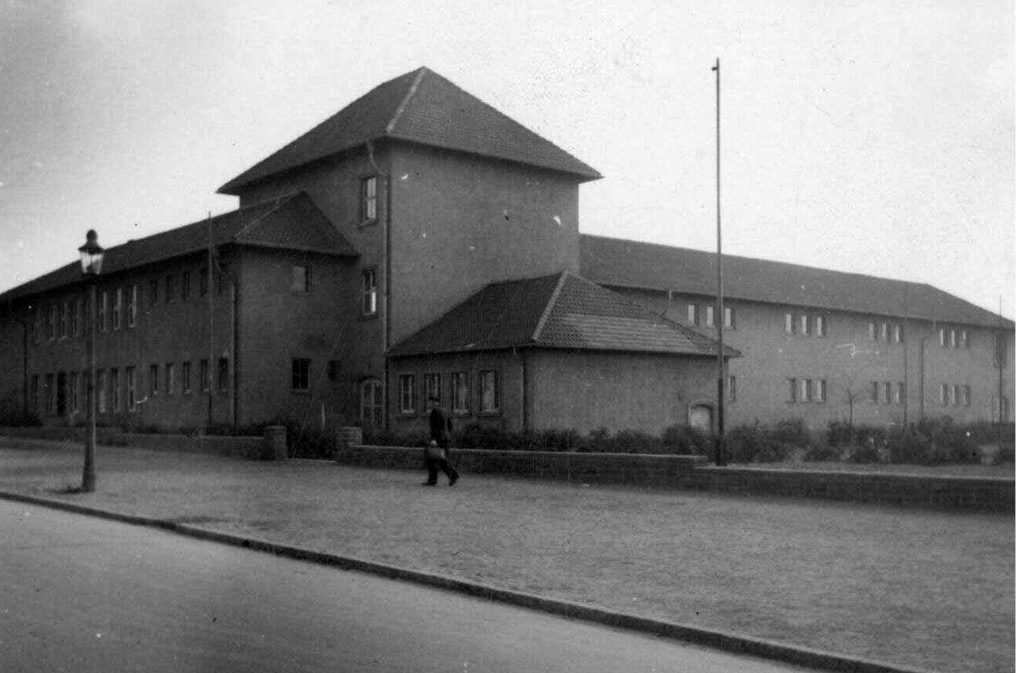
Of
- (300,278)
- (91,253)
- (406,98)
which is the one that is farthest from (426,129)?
(91,253)

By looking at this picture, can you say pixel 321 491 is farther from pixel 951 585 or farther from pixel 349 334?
pixel 349 334

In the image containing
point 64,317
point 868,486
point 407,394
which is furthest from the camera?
point 64,317

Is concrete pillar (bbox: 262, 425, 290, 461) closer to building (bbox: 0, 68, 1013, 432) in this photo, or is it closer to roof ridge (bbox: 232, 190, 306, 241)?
building (bbox: 0, 68, 1013, 432)

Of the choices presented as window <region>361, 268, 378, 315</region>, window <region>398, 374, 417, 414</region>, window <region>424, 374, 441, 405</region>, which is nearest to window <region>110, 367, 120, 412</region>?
window <region>361, 268, 378, 315</region>

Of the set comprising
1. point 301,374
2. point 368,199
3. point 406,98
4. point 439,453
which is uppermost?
point 406,98

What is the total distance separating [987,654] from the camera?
7.82 meters

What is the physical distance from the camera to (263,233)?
133 feet

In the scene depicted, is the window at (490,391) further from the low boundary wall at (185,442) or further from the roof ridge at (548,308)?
the low boundary wall at (185,442)

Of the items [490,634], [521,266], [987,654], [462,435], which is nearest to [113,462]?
[462,435]

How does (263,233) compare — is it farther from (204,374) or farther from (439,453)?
(439,453)

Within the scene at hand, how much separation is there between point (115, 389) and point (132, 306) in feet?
12.1

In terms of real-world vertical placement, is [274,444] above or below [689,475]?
above

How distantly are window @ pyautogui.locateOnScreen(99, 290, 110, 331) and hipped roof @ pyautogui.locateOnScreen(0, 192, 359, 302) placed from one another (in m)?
1.47

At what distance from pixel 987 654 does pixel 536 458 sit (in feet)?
57.1
